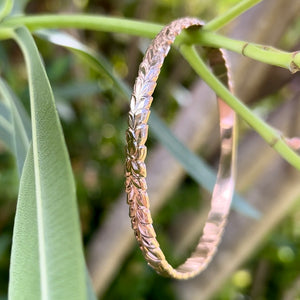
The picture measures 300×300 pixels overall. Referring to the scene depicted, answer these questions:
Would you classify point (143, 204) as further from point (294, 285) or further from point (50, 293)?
point (294, 285)

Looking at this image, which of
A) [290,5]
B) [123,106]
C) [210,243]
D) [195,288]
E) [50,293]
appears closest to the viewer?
[50,293]

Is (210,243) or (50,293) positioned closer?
(50,293)

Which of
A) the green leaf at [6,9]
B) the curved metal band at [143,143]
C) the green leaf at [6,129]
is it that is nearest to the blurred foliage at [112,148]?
the green leaf at [6,129]

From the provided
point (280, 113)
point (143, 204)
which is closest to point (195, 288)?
point (280, 113)

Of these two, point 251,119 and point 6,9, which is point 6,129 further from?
point 251,119

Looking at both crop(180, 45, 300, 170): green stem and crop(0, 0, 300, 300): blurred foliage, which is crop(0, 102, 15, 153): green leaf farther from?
crop(0, 0, 300, 300): blurred foliage

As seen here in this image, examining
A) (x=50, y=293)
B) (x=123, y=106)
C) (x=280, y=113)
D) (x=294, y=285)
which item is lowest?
(x=50, y=293)

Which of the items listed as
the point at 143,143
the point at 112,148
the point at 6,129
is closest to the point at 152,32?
the point at 143,143
